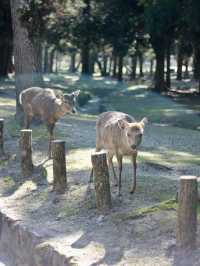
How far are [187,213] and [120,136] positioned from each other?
2.62m

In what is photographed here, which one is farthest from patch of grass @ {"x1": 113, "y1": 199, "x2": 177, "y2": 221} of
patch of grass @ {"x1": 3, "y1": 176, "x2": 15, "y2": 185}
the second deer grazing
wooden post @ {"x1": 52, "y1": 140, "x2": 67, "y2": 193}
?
the second deer grazing

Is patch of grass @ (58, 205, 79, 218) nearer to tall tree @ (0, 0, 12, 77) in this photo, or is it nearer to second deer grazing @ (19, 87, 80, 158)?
second deer grazing @ (19, 87, 80, 158)

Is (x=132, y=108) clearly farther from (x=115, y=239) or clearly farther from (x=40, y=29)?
(x=115, y=239)

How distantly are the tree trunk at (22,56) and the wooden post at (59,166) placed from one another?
26.4ft

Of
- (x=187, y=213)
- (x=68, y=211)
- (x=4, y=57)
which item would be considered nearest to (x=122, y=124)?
(x=68, y=211)

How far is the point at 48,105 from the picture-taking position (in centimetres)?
1425

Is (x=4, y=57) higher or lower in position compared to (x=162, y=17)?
lower

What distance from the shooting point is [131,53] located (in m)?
66.5

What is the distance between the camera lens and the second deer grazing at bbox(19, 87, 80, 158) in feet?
45.3

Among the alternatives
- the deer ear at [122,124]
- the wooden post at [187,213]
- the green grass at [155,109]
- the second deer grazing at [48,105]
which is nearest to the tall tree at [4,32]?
the green grass at [155,109]

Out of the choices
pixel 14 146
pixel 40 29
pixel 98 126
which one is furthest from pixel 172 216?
pixel 40 29

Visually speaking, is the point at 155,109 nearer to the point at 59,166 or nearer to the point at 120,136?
the point at 59,166

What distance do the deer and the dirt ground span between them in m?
0.58

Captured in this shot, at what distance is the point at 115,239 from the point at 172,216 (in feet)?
2.74
